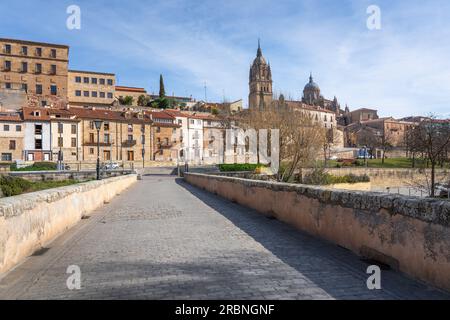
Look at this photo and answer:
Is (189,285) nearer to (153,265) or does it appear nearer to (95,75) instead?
(153,265)

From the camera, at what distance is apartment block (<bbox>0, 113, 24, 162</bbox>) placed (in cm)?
5931

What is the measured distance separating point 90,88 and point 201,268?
91.6 meters

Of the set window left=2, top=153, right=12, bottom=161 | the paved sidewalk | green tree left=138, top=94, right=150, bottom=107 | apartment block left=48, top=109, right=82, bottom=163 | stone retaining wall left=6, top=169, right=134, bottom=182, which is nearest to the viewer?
the paved sidewalk

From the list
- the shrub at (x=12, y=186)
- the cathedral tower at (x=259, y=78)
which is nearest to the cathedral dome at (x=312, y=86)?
the cathedral tower at (x=259, y=78)

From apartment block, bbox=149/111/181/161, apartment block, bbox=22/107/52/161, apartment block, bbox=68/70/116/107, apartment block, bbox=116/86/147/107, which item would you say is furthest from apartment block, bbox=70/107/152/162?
apartment block, bbox=116/86/147/107

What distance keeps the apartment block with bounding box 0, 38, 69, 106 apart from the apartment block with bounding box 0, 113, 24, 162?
56.3 ft

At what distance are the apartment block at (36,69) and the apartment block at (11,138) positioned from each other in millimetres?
17168

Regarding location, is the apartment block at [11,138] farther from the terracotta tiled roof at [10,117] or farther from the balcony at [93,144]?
the balcony at [93,144]

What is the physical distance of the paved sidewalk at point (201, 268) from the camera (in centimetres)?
396

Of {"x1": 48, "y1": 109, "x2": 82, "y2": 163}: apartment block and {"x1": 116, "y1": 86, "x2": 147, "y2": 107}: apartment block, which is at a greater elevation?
{"x1": 116, "y1": 86, "x2": 147, "y2": 107}: apartment block

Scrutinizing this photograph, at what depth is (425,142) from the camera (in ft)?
110

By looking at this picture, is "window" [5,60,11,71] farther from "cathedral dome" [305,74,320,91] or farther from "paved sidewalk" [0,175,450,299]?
"cathedral dome" [305,74,320,91]

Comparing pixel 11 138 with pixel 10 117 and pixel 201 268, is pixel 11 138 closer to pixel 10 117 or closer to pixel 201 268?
pixel 10 117
